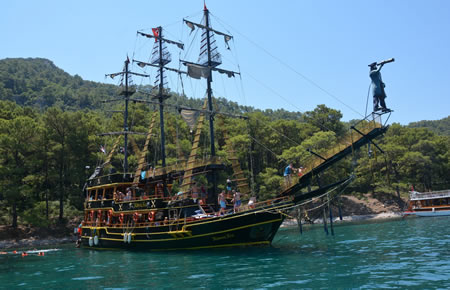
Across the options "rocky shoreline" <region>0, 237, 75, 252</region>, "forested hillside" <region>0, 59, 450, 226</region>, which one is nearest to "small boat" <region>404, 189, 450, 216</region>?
"forested hillside" <region>0, 59, 450, 226</region>

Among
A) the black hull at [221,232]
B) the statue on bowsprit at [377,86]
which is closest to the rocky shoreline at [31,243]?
the black hull at [221,232]

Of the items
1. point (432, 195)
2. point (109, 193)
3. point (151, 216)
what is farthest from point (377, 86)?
point (432, 195)

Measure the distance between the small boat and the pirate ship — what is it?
26126mm

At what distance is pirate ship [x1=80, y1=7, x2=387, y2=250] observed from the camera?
68.3 ft

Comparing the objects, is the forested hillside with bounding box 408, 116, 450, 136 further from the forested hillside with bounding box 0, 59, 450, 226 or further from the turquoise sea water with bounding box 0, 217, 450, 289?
the turquoise sea water with bounding box 0, 217, 450, 289

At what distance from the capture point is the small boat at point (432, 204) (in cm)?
4402

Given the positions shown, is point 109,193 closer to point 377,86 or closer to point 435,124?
point 377,86

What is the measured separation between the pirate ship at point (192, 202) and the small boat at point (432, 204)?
26126 mm

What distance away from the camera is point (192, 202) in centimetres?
2438

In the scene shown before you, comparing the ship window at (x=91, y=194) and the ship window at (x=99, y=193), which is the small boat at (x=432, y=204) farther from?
the ship window at (x=91, y=194)

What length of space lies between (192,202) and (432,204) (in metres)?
36.1

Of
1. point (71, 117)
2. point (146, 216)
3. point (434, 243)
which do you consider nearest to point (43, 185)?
point (71, 117)

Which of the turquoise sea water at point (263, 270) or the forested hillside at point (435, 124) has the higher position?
the forested hillside at point (435, 124)

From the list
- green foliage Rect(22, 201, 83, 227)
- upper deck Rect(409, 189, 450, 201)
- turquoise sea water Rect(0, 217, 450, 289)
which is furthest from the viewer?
upper deck Rect(409, 189, 450, 201)
